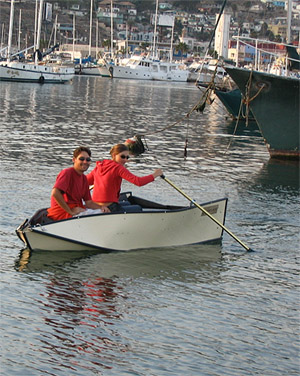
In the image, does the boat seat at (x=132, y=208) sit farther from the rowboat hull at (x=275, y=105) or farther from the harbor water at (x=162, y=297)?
the rowboat hull at (x=275, y=105)

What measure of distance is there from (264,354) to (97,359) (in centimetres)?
212

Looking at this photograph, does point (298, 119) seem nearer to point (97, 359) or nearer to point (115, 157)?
point (115, 157)

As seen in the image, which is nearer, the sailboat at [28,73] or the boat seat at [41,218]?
the boat seat at [41,218]

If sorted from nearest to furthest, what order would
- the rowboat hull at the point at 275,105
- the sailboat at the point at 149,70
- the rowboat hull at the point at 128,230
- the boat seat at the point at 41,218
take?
1. the rowboat hull at the point at 128,230
2. the boat seat at the point at 41,218
3. the rowboat hull at the point at 275,105
4. the sailboat at the point at 149,70

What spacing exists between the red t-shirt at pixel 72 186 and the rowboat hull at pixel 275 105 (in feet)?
46.8

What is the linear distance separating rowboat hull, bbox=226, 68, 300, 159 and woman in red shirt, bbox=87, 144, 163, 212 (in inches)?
532

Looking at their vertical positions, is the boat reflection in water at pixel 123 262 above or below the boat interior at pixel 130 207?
below

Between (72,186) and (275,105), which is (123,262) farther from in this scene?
(275,105)

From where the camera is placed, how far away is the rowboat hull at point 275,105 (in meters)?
27.5

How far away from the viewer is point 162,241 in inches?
590

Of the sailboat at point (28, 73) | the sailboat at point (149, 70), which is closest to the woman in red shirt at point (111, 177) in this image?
the sailboat at point (28, 73)

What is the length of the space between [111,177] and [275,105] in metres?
14.8

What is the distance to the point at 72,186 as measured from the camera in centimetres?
1366

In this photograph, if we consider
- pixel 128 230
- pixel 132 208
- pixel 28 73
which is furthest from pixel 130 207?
pixel 28 73
